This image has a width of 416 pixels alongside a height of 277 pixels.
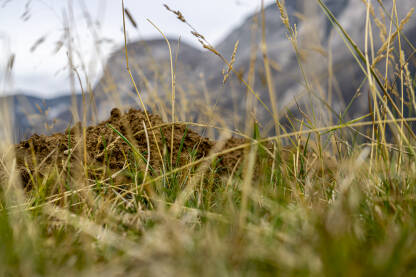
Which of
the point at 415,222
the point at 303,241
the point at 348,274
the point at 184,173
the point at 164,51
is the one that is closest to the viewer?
the point at 348,274

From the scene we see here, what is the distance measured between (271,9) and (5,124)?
164 inches

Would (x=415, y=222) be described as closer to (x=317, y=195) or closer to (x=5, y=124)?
(x=317, y=195)

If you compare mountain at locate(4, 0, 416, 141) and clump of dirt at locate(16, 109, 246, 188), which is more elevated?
mountain at locate(4, 0, 416, 141)

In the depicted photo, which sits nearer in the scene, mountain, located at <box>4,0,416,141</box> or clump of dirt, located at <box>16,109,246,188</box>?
clump of dirt, located at <box>16,109,246,188</box>

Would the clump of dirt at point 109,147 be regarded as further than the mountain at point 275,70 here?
No

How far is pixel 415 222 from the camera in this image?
75 centimetres

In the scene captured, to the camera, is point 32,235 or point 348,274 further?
point 32,235

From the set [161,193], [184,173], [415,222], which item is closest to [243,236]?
[415,222]

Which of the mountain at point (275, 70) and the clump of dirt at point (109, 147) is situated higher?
the mountain at point (275, 70)

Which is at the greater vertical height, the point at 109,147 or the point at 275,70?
the point at 275,70

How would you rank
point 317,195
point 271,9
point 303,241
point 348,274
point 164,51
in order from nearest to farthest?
point 348,274, point 303,241, point 317,195, point 271,9, point 164,51

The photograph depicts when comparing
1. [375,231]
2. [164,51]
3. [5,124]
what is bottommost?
[375,231]

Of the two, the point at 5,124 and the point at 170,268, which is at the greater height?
the point at 5,124

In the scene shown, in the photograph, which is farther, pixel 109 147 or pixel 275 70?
pixel 275 70
